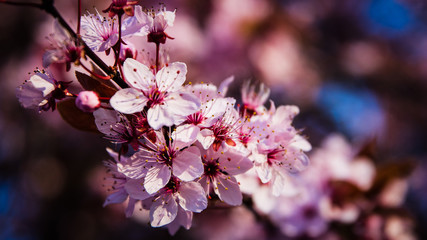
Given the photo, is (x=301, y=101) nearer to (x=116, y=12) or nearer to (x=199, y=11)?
(x=199, y=11)

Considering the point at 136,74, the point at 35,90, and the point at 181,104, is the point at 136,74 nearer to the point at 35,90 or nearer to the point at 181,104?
the point at 181,104

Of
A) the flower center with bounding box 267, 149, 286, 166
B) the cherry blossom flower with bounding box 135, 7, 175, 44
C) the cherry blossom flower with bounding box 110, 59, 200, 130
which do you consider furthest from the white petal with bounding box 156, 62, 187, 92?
the flower center with bounding box 267, 149, 286, 166

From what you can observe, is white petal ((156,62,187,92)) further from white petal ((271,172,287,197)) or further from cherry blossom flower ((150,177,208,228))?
white petal ((271,172,287,197))

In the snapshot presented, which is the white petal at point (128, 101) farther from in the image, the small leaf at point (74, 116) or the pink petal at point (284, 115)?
the pink petal at point (284, 115)

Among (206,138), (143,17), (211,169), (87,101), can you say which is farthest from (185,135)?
(143,17)

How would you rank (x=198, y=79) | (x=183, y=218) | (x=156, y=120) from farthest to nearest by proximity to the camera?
(x=198, y=79) < (x=183, y=218) < (x=156, y=120)

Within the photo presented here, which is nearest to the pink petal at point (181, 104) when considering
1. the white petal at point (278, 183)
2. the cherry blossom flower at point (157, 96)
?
the cherry blossom flower at point (157, 96)
